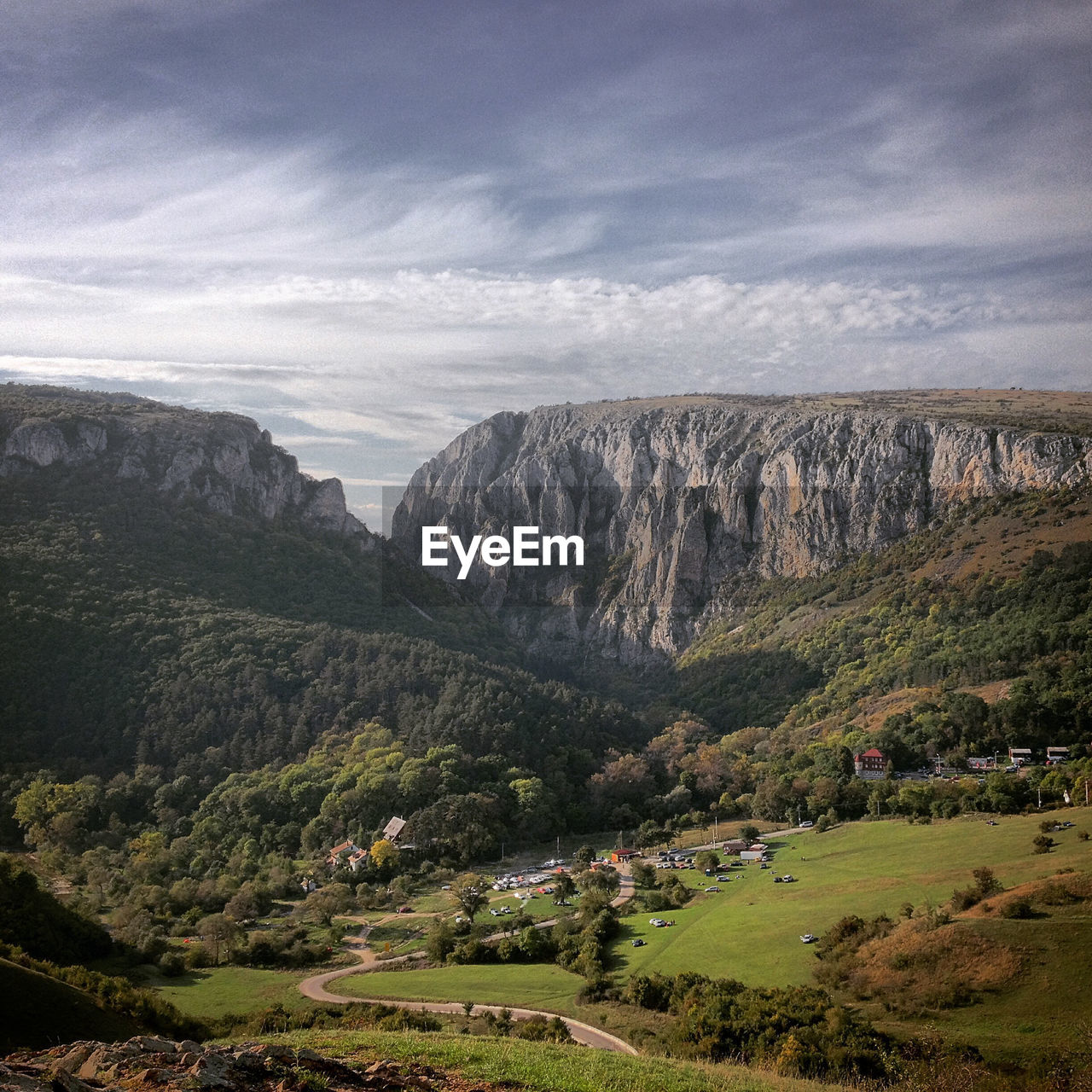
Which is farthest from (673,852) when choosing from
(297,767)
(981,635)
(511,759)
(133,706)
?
(133,706)

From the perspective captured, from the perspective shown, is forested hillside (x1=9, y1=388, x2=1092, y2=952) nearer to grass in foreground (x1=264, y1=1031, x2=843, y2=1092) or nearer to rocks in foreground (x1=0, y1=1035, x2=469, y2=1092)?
grass in foreground (x1=264, y1=1031, x2=843, y2=1092)

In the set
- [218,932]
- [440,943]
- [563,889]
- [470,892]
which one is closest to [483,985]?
[440,943]

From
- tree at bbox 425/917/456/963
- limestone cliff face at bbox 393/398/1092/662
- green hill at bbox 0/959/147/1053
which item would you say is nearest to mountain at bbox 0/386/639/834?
tree at bbox 425/917/456/963

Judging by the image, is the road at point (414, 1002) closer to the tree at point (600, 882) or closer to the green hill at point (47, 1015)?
the tree at point (600, 882)

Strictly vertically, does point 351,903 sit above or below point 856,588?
below

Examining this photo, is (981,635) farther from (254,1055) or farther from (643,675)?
(254,1055)

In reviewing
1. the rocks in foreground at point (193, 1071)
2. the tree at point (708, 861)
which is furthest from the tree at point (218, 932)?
the rocks in foreground at point (193, 1071)

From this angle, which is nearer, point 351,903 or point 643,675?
point 351,903
